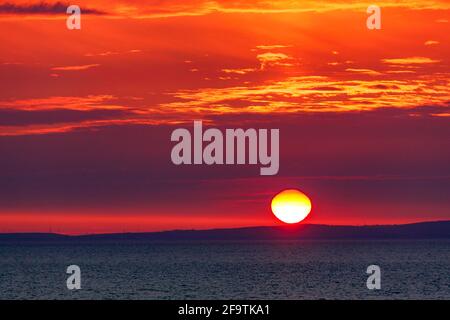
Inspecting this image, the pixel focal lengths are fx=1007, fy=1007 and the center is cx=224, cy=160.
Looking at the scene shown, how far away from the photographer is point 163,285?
362ft
